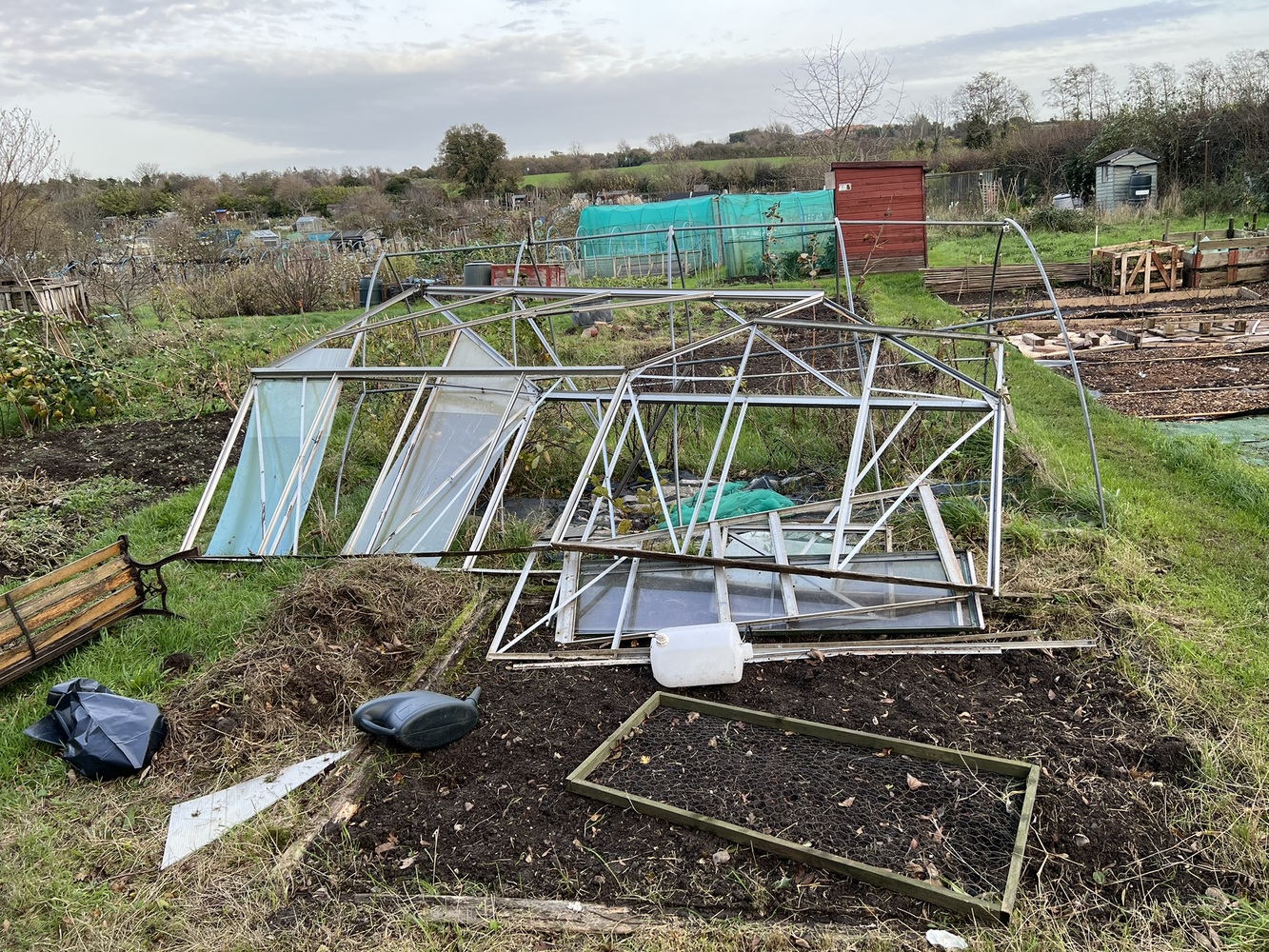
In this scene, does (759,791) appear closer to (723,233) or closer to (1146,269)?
(1146,269)

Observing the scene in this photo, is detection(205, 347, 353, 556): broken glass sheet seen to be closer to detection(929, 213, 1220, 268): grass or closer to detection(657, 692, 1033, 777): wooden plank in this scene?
detection(657, 692, 1033, 777): wooden plank

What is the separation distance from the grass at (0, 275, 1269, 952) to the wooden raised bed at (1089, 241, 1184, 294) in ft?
32.0

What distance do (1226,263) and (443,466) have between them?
16.7m

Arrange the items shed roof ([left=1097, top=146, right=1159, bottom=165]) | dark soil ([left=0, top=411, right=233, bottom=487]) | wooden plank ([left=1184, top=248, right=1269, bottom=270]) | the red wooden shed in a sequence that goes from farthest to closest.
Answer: shed roof ([left=1097, top=146, right=1159, bottom=165]) < the red wooden shed < wooden plank ([left=1184, top=248, right=1269, bottom=270]) < dark soil ([left=0, top=411, right=233, bottom=487])

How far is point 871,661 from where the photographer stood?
452 cm

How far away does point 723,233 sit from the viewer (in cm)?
2038

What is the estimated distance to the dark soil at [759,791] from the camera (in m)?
3.03

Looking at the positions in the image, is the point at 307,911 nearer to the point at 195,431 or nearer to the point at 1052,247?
the point at 195,431

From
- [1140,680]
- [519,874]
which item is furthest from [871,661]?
[519,874]

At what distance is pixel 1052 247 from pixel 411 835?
71.3ft

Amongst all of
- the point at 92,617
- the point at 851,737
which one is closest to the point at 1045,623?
the point at 851,737

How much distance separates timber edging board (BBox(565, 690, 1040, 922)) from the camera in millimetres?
2883

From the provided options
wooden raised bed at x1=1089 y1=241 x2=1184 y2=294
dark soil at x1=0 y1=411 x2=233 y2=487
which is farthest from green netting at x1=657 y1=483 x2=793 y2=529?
wooden raised bed at x1=1089 y1=241 x2=1184 y2=294

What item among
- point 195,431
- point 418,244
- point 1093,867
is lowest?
point 1093,867
